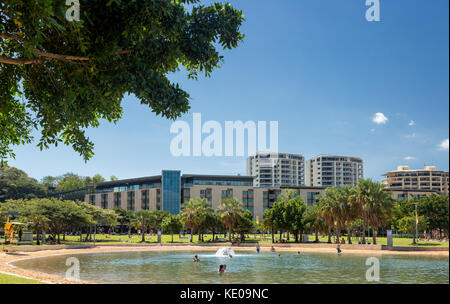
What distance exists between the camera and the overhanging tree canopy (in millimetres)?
12750

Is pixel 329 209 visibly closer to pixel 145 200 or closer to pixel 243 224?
pixel 243 224

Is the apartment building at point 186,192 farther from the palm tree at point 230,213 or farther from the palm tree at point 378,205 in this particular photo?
the palm tree at point 378,205

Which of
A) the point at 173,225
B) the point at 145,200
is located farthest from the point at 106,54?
the point at 145,200

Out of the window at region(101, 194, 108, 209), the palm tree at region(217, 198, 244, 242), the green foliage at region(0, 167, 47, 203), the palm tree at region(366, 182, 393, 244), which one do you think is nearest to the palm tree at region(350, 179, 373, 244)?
the palm tree at region(366, 182, 393, 244)

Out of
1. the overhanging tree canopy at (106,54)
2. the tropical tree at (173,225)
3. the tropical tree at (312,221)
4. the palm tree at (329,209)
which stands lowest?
the tropical tree at (173,225)

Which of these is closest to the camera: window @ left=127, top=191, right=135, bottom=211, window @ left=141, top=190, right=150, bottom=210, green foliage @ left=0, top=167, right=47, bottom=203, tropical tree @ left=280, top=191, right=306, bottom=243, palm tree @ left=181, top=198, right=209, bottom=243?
tropical tree @ left=280, top=191, right=306, bottom=243

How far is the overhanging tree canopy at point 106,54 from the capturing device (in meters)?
12.8

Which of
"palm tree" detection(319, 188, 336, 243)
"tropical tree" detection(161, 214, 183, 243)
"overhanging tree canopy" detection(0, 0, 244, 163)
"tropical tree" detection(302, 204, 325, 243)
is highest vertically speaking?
"overhanging tree canopy" detection(0, 0, 244, 163)

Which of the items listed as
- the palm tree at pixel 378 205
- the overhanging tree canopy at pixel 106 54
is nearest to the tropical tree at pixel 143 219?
the palm tree at pixel 378 205

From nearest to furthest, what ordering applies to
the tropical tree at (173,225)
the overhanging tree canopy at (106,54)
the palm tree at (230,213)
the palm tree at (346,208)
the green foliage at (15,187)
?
the overhanging tree canopy at (106,54) → the palm tree at (346,208) → the palm tree at (230,213) → the tropical tree at (173,225) → the green foliage at (15,187)

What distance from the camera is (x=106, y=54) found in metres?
12.9

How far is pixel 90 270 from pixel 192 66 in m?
29.8

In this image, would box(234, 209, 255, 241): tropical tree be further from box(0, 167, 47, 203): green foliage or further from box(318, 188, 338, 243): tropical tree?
box(0, 167, 47, 203): green foliage
